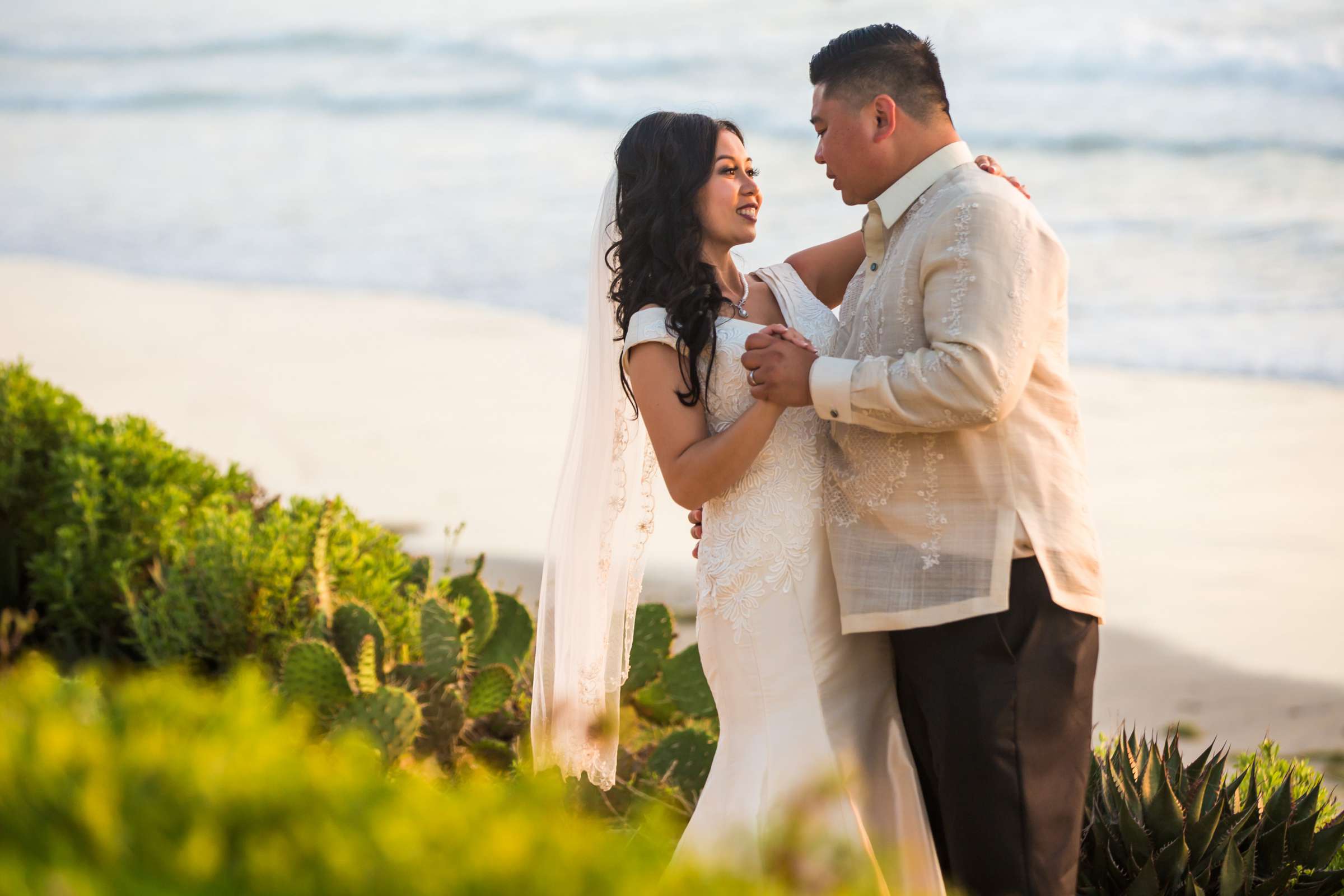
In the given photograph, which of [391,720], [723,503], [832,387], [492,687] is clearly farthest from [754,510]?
[492,687]

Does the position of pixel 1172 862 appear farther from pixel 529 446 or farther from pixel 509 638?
pixel 529 446

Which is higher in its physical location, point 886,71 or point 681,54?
point 681,54

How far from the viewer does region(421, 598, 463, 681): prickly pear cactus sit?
507 cm

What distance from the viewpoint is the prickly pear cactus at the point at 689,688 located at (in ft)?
17.4

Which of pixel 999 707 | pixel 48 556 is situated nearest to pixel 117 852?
pixel 999 707

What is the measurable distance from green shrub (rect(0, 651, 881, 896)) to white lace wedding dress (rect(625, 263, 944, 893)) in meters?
2.07

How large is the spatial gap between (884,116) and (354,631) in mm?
3003

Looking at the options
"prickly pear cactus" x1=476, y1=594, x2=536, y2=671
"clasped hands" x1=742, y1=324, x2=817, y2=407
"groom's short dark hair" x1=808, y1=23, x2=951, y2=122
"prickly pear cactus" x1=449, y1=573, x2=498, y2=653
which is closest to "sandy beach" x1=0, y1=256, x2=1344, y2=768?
"prickly pear cactus" x1=476, y1=594, x2=536, y2=671

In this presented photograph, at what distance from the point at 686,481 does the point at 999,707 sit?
1.03m

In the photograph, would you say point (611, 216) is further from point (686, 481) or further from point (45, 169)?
point (45, 169)

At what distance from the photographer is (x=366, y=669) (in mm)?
4852

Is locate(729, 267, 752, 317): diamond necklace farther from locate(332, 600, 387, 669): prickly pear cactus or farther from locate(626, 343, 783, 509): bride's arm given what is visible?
locate(332, 600, 387, 669): prickly pear cactus

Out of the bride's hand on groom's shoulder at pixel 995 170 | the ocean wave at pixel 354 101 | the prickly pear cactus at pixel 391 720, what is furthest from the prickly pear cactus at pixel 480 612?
the ocean wave at pixel 354 101

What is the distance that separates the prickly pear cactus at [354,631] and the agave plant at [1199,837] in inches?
110
